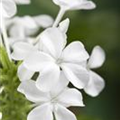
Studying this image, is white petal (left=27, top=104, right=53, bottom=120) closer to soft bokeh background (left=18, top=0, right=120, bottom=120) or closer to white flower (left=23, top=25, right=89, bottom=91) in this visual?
white flower (left=23, top=25, right=89, bottom=91)

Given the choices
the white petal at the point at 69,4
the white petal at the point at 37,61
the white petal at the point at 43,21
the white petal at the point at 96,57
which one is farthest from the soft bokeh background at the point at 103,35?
the white petal at the point at 37,61

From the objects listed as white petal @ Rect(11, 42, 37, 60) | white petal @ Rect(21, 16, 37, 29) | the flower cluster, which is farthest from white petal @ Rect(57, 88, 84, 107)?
white petal @ Rect(21, 16, 37, 29)

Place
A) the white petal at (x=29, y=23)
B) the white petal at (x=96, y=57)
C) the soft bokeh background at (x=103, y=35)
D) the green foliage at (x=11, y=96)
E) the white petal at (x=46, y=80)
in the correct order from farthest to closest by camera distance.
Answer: the soft bokeh background at (x=103, y=35) < the white petal at (x=29, y=23) < the white petal at (x=96, y=57) < the green foliage at (x=11, y=96) < the white petal at (x=46, y=80)

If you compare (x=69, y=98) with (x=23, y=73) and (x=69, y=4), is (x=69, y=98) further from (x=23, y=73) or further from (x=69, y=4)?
(x=69, y=4)

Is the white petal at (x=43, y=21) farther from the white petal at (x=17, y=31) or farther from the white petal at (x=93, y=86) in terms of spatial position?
the white petal at (x=93, y=86)

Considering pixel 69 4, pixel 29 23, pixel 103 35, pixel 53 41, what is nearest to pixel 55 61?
pixel 53 41

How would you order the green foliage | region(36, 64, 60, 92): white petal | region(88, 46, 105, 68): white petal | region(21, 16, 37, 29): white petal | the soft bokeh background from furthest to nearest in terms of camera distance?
1. the soft bokeh background
2. region(21, 16, 37, 29): white petal
3. region(88, 46, 105, 68): white petal
4. the green foliage
5. region(36, 64, 60, 92): white petal
